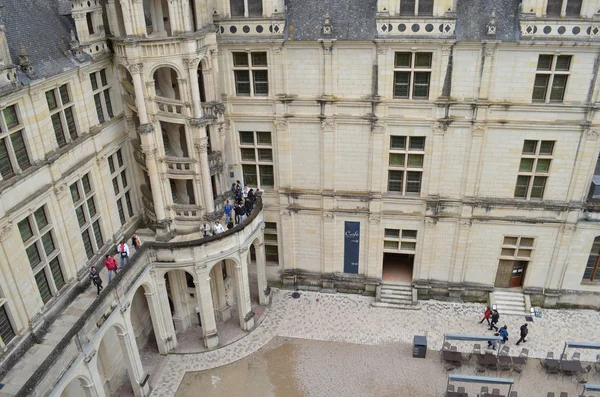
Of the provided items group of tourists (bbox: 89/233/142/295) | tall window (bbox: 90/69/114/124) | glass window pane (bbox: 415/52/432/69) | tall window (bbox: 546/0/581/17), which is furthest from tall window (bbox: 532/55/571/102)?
group of tourists (bbox: 89/233/142/295)

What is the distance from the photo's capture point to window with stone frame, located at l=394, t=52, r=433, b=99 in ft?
80.6

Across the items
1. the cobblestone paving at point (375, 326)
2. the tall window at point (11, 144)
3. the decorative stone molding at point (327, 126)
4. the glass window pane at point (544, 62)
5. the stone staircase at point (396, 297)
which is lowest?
the cobblestone paving at point (375, 326)

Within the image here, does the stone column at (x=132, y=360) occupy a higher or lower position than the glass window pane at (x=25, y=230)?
lower

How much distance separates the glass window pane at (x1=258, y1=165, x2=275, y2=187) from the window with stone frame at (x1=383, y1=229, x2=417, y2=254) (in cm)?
664

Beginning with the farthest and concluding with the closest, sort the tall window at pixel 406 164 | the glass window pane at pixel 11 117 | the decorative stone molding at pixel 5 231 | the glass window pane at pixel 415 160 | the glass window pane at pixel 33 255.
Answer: the glass window pane at pixel 415 160, the tall window at pixel 406 164, the glass window pane at pixel 33 255, the glass window pane at pixel 11 117, the decorative stone molding at pixel 5 231

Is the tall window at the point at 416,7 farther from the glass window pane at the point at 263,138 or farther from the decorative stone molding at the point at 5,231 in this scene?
the decorative stone molding at the point at 5,231

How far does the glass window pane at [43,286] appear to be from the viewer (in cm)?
1939

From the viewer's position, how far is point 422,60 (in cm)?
2464

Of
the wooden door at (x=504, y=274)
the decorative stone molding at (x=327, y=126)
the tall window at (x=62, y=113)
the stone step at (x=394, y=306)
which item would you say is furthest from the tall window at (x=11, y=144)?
the wooden door at (x=504, y=274)

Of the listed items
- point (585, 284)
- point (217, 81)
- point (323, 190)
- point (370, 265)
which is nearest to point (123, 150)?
point (217, 81)

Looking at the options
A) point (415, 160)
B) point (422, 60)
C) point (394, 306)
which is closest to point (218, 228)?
point (415, 160)

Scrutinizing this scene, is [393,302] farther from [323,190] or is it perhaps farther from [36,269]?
[36,269]

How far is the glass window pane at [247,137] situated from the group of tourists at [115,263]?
7412 millimetres

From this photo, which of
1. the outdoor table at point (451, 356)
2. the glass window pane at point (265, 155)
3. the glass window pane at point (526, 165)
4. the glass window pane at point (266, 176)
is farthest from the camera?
the glass window pane at point (266, 176)
